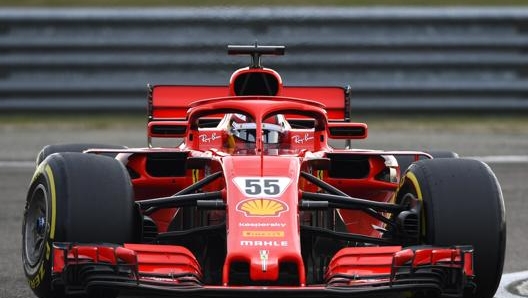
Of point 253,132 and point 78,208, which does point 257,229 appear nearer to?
point 78,208

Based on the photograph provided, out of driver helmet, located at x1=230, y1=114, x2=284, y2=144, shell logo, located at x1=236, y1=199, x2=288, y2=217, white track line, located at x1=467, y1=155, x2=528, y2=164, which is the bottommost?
white track line, located at x1=467, y1=155, x2=528, y2=164

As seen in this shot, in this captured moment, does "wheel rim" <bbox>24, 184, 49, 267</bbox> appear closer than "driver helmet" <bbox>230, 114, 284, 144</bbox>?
Yes

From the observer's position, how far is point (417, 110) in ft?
53.2

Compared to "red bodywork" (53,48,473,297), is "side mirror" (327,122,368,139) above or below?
above

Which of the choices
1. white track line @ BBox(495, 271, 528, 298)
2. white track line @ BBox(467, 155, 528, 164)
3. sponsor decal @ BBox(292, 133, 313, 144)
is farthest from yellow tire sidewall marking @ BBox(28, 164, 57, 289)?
white track line @ BBox(467, 155, 528, 164)

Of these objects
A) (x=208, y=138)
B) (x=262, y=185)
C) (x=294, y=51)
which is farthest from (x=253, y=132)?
(x=294, y=51)

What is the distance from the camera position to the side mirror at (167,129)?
326 inches

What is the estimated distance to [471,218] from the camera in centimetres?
667

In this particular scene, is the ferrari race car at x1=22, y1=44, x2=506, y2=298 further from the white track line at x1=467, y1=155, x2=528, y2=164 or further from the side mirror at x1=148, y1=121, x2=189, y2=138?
the white track line at x1=467, y1=155, x2=528, y2=164

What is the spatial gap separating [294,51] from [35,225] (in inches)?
368

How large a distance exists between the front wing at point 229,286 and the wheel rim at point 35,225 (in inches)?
15.9

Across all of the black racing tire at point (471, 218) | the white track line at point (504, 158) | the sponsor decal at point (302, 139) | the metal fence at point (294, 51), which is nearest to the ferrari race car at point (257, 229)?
the black racing tire at point (471, 218)

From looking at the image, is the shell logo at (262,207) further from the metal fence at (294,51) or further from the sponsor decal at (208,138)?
the metal fence at (294,51)

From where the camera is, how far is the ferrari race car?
20.6ft
